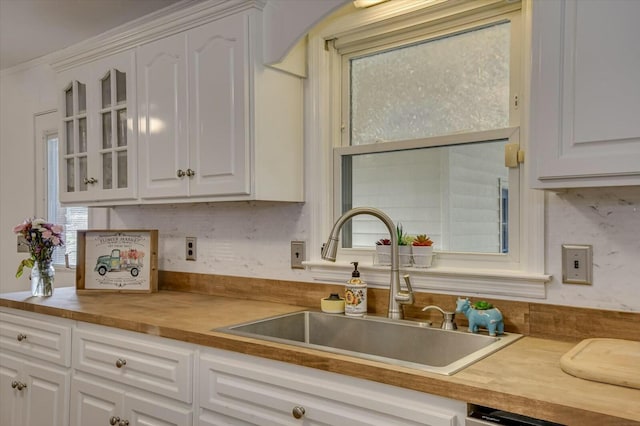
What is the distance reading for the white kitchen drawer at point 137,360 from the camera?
1725mm

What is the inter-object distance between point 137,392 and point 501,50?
5.78 feet

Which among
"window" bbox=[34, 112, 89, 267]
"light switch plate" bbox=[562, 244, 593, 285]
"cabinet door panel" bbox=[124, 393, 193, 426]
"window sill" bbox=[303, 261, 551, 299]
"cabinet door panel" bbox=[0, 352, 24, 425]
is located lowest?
"cabinet door panel" bbox=[0, 352, 24, 425]

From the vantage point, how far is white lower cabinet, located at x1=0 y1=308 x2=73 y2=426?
2.15 meters

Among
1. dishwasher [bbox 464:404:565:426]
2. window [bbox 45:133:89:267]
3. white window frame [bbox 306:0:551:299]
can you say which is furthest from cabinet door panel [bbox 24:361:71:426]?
dishwasher [bbox 464:404:565:426]

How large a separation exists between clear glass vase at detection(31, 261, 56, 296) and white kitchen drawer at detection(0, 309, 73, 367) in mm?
149

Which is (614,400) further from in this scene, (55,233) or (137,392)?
(55,233)

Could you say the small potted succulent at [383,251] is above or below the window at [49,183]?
below

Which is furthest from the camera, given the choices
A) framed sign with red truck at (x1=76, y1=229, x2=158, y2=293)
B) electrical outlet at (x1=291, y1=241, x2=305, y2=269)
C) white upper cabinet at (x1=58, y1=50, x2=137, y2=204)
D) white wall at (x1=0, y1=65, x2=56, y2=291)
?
white wall at (x1=0, y1=65, x2=56, y2=291)

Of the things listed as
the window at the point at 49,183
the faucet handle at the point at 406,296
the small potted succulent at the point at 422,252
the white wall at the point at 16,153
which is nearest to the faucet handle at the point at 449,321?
the faucet handle at the point at 406,296

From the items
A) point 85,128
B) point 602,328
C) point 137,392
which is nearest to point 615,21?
point 602,328

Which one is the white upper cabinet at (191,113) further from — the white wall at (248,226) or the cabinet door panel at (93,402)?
the cabinet door panel at (93,402)

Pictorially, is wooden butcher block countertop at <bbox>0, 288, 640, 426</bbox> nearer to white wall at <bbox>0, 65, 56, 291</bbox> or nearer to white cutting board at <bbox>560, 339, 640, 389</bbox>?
white cutting board at <bbox>560, 339, 640, 389</bbox>

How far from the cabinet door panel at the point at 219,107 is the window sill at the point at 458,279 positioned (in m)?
0.51

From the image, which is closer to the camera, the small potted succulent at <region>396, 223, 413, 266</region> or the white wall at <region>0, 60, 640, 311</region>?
the white wall at <region>0, 60, 640, 311</region>
